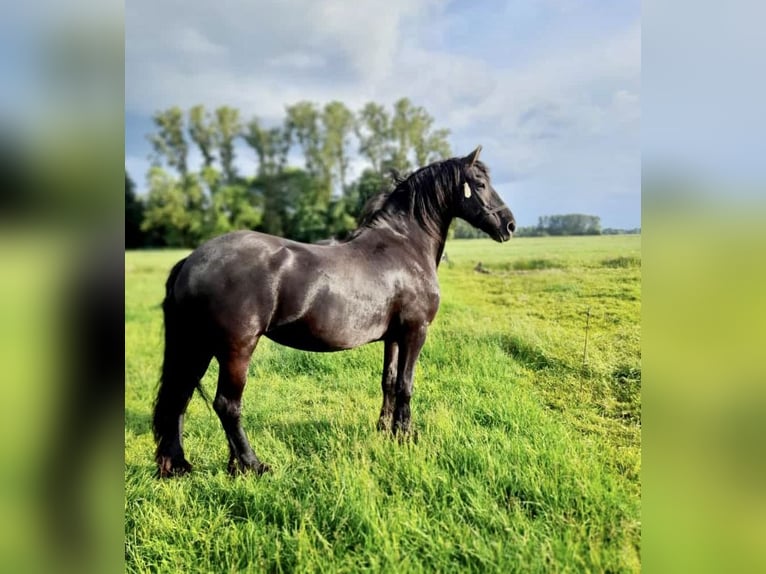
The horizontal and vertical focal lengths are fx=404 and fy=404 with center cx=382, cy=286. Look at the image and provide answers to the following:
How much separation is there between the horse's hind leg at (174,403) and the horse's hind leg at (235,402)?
211 millimetres

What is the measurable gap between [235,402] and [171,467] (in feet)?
1.69

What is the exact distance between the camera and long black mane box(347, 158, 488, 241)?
2418 millimetres

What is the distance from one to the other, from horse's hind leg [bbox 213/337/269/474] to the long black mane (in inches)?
36.8

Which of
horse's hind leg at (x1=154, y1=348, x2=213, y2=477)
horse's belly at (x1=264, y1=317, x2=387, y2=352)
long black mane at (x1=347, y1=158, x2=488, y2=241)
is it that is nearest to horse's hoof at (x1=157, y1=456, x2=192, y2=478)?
horse's hind leg at (x1=154, y1=348, x2=213, y2=477)

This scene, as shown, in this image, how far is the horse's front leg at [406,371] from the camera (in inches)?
91.4

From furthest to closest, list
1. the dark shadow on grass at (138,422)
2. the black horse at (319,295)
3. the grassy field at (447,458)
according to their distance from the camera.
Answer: the dark shadow on grass at (138,422), the black horse at (319,295), the grassy field at (447,458)

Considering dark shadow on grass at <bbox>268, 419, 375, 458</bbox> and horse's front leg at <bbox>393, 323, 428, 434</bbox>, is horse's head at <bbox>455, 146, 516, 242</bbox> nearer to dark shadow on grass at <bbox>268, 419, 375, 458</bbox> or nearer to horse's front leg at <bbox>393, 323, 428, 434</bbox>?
horse's front leg at <bbox>393, 323, 428, 434</bbox>

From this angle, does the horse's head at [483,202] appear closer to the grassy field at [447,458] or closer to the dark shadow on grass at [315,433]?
the grassy field at [447,458]

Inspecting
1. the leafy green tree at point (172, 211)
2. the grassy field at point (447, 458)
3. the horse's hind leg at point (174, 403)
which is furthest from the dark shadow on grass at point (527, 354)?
the leafy green tree at point (172, 211)

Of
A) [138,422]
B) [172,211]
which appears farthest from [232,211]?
[138,422]

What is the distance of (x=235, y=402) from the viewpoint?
6.43 feet

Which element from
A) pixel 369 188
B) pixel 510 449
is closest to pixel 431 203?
pixel 510 449

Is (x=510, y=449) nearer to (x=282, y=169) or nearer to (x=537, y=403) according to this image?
(x=537, y=403)
